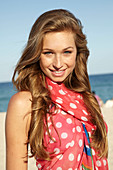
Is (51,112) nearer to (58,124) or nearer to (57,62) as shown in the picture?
(58,124)

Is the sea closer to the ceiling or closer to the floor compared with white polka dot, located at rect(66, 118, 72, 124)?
closer to the floor

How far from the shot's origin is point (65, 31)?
6.59ft

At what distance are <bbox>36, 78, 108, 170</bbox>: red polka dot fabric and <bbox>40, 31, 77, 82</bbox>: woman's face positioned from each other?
0.61 feet

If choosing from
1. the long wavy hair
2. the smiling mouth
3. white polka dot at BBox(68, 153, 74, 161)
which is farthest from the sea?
white polka dot at BBox(68, 153, 74, 161)

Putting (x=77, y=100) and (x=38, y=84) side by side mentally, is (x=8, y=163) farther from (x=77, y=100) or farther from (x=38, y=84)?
(x=77, y=100)

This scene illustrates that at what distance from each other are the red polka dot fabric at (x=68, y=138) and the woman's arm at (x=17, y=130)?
170 millimetres

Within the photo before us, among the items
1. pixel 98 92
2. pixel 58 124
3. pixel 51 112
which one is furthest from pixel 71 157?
pixel 98 92

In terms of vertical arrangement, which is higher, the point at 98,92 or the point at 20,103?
the point at 20,103

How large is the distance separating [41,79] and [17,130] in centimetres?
52

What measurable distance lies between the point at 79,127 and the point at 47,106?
31cm

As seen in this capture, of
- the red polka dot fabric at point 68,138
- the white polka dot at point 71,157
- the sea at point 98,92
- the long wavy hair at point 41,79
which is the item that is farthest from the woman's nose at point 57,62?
the sea at point 98,92

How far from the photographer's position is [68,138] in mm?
1931

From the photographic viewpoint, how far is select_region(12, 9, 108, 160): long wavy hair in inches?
73.9

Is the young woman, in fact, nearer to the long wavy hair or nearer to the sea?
the long wavy hair
